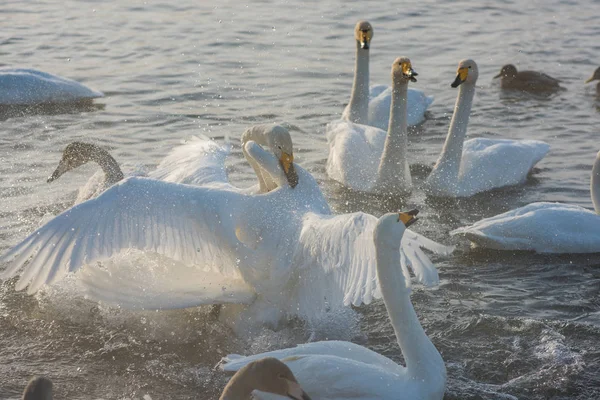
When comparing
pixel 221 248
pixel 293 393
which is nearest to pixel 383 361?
pixel 293 393

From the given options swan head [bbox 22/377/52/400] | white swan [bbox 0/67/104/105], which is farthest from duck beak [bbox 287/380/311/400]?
white swan [bbox 0/67/104/105]

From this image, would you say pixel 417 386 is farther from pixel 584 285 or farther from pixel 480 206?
pixel 480 206

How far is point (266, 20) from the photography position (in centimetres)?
1731

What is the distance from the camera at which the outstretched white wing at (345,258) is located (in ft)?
19.2

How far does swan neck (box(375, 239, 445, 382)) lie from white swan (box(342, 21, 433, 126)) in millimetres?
5776

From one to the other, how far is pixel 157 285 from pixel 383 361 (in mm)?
1806

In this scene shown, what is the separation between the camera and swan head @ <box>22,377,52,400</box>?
14.6ft

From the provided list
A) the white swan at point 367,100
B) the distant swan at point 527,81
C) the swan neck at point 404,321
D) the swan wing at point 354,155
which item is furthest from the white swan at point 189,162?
the distant swan at point 527,81

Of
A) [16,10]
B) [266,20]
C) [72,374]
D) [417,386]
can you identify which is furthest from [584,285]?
[16,10]

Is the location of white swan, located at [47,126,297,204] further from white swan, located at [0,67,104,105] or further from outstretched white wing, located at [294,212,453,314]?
white swan, located at [0,67,104,105]

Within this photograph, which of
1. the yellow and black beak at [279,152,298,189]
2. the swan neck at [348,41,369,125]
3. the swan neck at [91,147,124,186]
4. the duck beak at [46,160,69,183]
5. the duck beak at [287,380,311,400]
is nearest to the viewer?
the duck beak at [287,380,311,400]

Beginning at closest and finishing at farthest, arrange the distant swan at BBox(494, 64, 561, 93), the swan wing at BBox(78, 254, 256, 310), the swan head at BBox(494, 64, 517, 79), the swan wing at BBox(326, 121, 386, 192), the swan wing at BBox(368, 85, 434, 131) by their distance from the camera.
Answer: the swan wing at BBox(78, 254, 256, 310)
the swan wing at BBox(326, 121, 386, 192)
the swan wing at BBox(368, 85, 434, 131)
the distant swan at BBox(494, 64, 561, 93)
the swan head at BBox(494, 64, 517, 79)

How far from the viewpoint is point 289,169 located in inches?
270

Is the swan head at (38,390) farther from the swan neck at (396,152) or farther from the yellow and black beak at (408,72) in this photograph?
the yellow and black beak at (408,72)
